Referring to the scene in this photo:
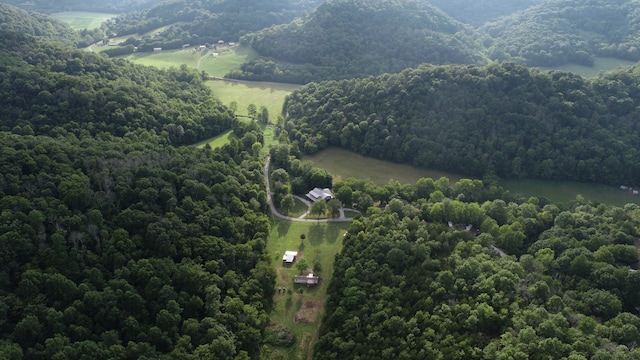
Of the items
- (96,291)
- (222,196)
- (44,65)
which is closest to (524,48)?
(222,196)

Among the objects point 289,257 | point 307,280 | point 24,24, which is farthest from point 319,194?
point 24,24

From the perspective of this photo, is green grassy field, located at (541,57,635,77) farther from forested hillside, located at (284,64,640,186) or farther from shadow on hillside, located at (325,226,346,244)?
shadow on hillside, located at (325,226,346,244)

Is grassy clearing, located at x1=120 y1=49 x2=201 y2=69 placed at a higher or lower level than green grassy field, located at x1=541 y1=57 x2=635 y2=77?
lower

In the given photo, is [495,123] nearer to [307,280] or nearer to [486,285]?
[486,285]

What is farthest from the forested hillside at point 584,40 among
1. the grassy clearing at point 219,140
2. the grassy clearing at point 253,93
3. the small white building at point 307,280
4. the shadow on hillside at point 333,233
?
the small white building at point 307,280

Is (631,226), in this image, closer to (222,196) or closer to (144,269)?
(222,196)

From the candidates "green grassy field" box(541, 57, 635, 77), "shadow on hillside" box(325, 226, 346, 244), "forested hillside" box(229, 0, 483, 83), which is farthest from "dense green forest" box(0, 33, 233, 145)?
"green grassy field" box(541, 57, 635, 77)
